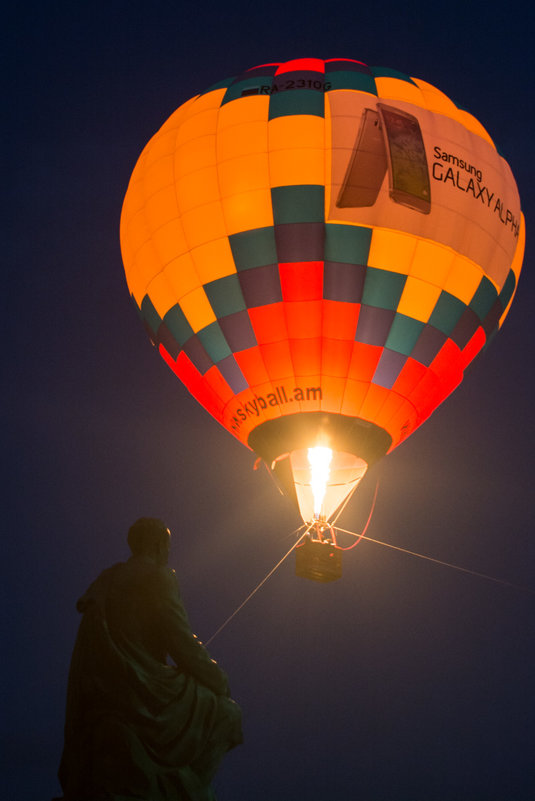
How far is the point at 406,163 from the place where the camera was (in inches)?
376

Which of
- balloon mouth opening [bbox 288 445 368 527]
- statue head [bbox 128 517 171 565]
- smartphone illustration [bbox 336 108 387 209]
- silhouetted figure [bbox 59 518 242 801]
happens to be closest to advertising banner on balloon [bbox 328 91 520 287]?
smartphone illustration [bbox 336 108 387 209]

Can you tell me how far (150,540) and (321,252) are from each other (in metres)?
5.78

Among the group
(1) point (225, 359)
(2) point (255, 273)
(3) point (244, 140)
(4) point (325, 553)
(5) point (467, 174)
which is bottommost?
(4) point (325, 553)

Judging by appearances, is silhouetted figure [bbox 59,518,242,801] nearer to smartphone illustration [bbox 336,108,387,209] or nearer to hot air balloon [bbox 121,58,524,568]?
hot air balloon [bbox 121,58,524,568]

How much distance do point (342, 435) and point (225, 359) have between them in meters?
1.52

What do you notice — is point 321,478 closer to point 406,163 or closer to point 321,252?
point 321,252

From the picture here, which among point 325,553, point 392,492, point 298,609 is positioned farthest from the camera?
point 392,492

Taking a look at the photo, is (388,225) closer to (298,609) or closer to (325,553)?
(325,553)

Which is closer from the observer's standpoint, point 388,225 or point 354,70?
point 388,225

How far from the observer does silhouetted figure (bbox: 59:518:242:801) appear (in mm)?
3830

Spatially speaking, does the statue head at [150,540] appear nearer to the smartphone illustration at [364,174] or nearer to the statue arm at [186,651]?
the statue arm at [186,651]

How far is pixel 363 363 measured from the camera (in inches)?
379

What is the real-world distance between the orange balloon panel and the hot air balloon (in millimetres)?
15

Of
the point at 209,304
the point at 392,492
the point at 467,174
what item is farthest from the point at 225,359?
the point at 392,492
